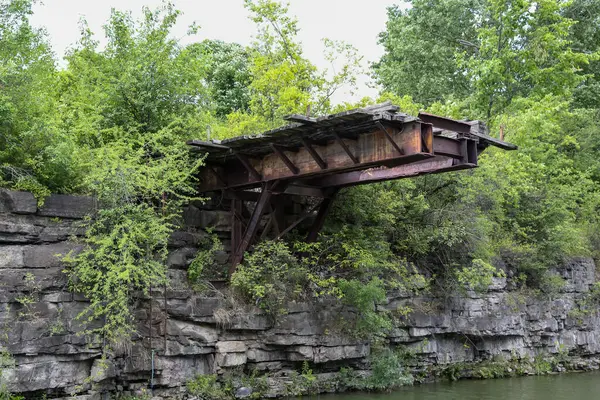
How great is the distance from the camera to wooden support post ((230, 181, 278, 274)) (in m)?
13.5

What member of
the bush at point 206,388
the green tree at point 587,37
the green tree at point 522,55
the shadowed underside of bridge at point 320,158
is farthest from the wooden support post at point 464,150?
the green tree at point 587,37

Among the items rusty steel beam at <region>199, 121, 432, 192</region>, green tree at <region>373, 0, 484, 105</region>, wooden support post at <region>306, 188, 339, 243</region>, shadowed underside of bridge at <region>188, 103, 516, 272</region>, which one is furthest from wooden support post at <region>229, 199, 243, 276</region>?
green tree at <region>373, 0, 484, 105</region>

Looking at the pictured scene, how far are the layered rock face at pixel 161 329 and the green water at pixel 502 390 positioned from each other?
892mm

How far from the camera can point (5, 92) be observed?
40.0 feet

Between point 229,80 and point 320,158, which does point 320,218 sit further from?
point 229,80

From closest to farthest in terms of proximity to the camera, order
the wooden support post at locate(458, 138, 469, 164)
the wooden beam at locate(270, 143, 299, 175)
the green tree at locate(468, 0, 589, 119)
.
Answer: the wooden support post at locate(458, 138, 469, 164) → the wooden beam at locate(270, 143, 299, 175) → the green tree at locate(468, 0, 589, 119)

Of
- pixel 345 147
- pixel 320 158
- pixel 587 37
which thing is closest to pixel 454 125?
pixel 345 147

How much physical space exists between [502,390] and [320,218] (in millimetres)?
5834

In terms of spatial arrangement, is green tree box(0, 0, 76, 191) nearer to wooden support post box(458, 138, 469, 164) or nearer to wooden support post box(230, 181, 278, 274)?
wooden support post box(230, 181, 278, 274)

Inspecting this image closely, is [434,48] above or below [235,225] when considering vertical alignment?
above

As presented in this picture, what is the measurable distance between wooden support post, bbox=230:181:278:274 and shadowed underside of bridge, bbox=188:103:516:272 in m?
0.02

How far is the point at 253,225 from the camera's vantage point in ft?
45.0

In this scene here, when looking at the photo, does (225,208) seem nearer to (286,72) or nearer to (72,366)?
(72,366)

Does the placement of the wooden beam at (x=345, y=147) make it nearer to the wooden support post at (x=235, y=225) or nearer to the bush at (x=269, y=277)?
the bush at (x=269, y=277)
